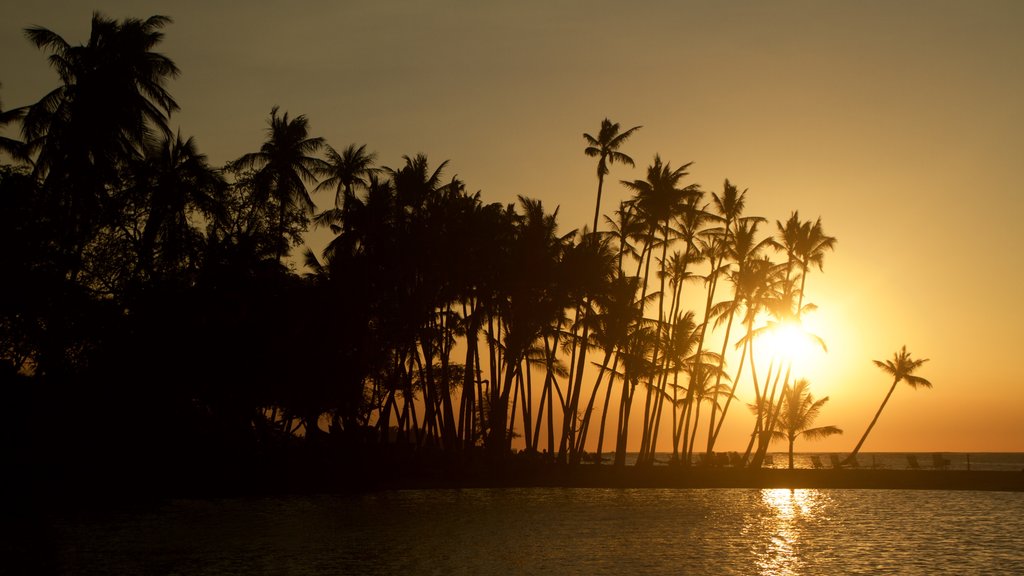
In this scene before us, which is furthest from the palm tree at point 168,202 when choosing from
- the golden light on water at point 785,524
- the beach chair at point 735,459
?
the beach chair at point 735,459

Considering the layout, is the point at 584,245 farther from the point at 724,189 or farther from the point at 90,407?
the point at 90,407

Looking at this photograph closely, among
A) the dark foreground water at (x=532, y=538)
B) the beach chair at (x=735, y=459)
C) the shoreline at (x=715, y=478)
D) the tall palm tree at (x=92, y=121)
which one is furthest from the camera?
the beach chair at (x=735, y=459)

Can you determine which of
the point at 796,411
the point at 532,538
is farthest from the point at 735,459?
the point at 532,538

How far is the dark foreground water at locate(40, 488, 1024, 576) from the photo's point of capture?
2134 cm

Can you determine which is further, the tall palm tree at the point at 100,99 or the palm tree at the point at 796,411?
the palm tree at the point at 796,411

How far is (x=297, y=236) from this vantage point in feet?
150

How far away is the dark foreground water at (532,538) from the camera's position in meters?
21.3

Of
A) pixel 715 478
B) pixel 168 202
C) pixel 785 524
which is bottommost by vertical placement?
pixel 785 524

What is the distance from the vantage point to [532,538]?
26688 millimetres

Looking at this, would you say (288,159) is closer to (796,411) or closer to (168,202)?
(168,202)

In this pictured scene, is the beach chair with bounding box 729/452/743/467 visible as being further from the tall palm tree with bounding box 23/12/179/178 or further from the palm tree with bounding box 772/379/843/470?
the tall palm tree with bounding box 23/12/179/178

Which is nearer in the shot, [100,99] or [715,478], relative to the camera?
[100,99]

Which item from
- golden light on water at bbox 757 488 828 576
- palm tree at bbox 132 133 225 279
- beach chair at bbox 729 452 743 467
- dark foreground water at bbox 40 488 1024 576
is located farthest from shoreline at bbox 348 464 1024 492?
palm tree at bbox 132 133 225 279

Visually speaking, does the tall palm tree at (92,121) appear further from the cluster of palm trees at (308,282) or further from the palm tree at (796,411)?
the palm tree at (796,411)
